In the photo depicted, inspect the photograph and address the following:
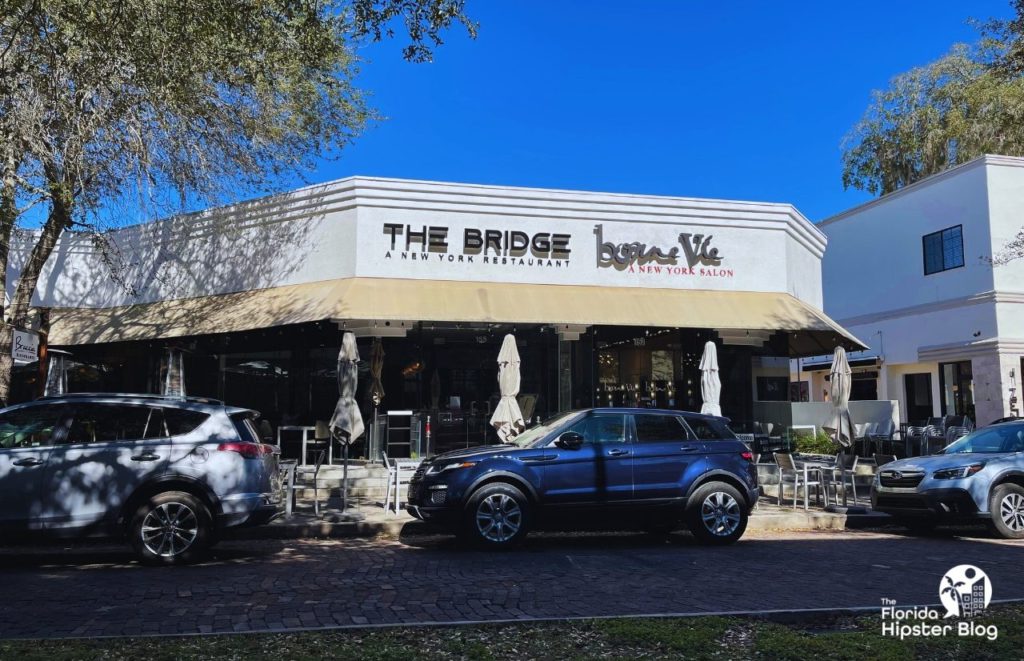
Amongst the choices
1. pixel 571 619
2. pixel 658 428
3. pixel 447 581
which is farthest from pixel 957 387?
pixel 571 619

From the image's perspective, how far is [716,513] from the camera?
376 inches

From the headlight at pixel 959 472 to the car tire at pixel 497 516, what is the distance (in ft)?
19.4

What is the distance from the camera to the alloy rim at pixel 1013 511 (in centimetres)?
1010

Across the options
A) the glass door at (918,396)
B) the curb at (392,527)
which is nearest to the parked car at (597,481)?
the curb at (392,527)

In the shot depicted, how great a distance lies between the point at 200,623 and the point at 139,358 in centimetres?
1427

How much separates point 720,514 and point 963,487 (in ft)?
11.3

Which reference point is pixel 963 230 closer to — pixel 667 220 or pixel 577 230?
pixel 667 220

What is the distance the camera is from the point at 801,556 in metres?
8.70

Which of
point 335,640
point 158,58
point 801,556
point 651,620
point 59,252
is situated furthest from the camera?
point 59,252

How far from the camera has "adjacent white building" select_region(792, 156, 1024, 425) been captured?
22281 millimetres

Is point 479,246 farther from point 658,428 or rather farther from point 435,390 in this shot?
point 658,428

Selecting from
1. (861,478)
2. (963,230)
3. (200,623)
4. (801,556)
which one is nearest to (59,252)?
(200,623)

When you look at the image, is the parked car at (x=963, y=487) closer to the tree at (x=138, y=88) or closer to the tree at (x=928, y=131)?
the tree at (x=138, y=88)

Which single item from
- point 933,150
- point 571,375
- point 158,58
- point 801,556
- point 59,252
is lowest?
point 801,556
